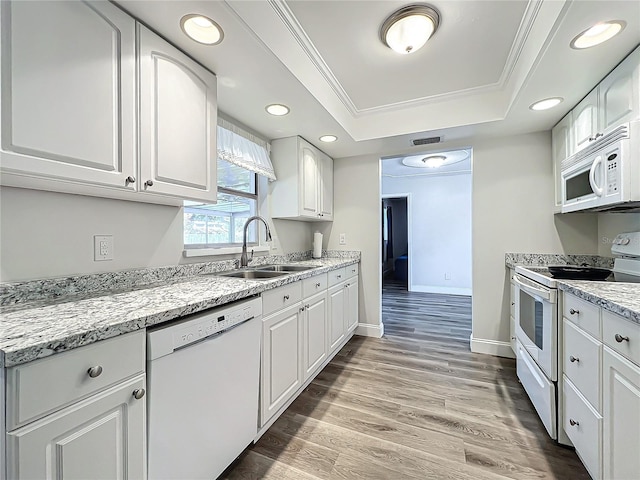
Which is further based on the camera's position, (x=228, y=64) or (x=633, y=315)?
(x=228, y=64)

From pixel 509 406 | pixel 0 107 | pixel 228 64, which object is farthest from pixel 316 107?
pixel 509 406

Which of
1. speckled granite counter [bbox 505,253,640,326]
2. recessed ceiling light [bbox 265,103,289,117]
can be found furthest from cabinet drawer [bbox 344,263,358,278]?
speckled granite counter [bbox 505,253,640,326]

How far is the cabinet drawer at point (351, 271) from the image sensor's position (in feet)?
9.55

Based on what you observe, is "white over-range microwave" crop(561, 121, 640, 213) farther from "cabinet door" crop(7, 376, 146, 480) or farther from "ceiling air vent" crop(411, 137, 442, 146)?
"cabinet door" crop(7, 376, 146, 480)

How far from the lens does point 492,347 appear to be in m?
2.76

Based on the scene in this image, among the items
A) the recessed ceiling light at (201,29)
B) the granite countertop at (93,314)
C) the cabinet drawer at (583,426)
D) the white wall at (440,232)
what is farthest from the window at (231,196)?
the white wall at (440,232)

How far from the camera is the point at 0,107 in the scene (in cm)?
85

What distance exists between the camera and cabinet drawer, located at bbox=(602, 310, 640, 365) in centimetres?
94

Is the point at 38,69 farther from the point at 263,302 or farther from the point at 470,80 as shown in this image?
the point at 470,80

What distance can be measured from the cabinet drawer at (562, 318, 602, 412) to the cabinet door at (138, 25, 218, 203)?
2064 mm

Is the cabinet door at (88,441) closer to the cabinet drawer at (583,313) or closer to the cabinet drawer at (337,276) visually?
the cabinet drawer at (337,276)

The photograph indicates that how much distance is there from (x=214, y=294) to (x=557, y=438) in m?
2.03

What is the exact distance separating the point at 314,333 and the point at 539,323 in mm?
1502

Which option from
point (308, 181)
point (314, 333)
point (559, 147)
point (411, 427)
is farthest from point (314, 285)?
point (559, 147)
